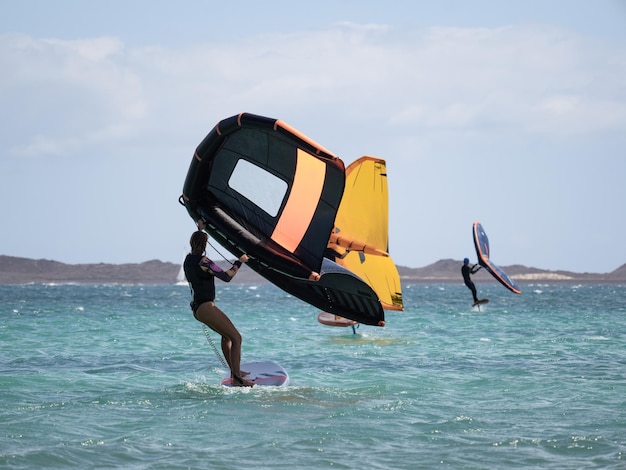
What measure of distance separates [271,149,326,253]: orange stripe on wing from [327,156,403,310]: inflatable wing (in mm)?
6008

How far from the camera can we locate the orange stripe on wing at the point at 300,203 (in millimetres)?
12961

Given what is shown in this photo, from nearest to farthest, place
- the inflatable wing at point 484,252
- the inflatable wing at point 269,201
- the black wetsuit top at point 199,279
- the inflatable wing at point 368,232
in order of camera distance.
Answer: the black wetsuit top at point 199,279 → the inflatable wing at point 269,201 → the inflatable wing at point 368,232 → the inflatable wing at point 484,252

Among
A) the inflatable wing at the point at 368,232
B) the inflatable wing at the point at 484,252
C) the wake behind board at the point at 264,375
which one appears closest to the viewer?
the wake behind board at the point at 264,375

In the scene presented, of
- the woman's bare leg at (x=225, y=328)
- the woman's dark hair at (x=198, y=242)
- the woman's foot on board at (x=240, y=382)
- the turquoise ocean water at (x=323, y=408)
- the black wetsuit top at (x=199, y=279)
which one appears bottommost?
the turquoise ocean water at (x=323, y=408)

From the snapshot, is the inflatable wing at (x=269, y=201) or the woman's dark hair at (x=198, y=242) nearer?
the woman's dark hair at (x=198, y=242)

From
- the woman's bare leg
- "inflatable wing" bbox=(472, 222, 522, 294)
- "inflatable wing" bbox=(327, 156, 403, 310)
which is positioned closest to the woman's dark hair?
the woman's bare leg

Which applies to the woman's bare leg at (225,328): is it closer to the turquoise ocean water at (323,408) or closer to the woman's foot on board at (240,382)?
the woman's foot on board at (240,382)

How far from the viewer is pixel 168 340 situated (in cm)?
2178

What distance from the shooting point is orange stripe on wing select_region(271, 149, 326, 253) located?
13.0 metres

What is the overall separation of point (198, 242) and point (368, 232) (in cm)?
931

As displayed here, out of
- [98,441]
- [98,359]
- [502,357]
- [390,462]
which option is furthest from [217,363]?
[390,462]

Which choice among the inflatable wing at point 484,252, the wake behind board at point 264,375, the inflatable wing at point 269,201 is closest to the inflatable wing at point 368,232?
the inflatable wing at point 269,201

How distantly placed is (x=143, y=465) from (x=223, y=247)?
6.44m

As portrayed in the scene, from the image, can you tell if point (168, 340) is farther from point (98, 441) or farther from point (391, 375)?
point (98, 441)
